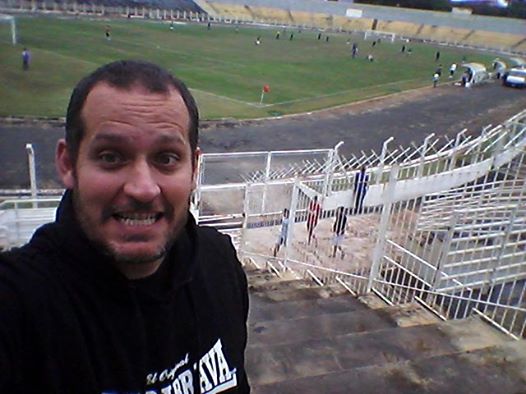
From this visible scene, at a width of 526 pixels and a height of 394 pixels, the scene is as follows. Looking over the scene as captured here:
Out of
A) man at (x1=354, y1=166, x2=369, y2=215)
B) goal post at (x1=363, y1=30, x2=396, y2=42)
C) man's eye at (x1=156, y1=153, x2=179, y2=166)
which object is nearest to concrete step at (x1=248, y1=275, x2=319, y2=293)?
man at (x1=354, y1=166, x2=369, y2=215)

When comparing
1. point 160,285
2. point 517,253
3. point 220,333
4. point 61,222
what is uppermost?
point 61,222

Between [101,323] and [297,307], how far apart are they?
5.06m

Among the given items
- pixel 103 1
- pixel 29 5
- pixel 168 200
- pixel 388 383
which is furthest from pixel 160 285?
pixel 103 1

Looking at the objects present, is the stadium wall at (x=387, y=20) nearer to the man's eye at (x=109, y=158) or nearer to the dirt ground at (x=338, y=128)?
the dirt ground at (x=338, y=128)

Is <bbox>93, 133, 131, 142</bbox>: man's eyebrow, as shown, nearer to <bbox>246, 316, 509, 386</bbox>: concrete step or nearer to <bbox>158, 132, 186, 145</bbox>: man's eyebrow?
<bbox>158, 132, 186, 145</bbox>: man's eyebrow

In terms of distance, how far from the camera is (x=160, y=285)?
166 cm

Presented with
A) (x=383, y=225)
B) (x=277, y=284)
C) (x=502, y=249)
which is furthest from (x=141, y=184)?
(x=277, y=284)

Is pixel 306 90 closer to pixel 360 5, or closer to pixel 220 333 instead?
pixel 220 333

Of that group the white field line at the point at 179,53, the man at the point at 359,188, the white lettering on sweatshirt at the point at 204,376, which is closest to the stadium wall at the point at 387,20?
the white field line at the point at 179,53

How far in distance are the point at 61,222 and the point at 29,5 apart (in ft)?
194

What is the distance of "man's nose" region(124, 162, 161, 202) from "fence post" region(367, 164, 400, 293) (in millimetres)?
5535

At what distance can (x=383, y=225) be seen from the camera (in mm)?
6914

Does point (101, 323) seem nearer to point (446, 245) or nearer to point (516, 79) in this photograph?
point (446, 245)

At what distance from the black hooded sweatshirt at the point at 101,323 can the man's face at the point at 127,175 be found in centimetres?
7
